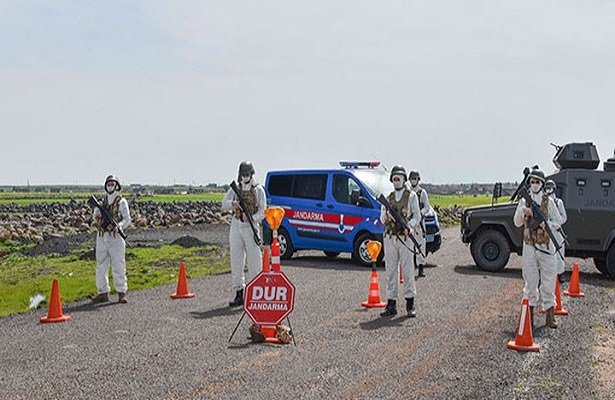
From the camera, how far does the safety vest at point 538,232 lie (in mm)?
9531

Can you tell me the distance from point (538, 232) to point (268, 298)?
3836 millimetres

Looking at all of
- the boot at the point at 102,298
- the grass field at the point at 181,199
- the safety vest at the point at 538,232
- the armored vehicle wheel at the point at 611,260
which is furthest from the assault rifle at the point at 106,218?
the grass field at the point at 181,199

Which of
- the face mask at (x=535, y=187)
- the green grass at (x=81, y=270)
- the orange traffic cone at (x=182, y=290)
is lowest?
the green grass at (x=81, y=270)

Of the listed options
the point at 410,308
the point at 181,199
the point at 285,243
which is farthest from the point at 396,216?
the point at 181,199

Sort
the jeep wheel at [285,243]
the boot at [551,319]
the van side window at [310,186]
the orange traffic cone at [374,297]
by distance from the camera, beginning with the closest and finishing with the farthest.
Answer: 1. the boot at [551,319]
2. the orange traffic cone at [374,297]
3. the van side window at [310,186]
4. the jeep wheel at [285,243]

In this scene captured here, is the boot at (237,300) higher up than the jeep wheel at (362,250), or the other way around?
the jeep wheel at (362,250)

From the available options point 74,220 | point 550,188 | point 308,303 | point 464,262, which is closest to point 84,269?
point 308,303

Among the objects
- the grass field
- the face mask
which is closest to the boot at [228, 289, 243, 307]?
the face mask

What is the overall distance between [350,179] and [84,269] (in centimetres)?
729

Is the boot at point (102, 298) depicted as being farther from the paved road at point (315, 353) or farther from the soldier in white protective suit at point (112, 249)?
the paved road at point (315, 353)

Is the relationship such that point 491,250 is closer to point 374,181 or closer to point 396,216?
point 374,181

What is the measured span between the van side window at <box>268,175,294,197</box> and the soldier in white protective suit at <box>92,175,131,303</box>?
6.74 m

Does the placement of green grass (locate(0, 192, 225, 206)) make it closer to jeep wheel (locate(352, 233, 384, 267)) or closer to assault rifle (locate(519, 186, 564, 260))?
jeep wheel (locate(352, 233, 384, 267))

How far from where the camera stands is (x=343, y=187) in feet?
56.6
